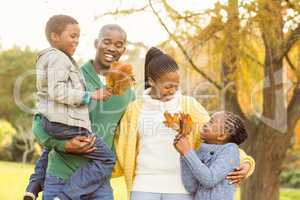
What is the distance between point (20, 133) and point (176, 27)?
16071 mm

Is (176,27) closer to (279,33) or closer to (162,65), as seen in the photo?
(279,33)

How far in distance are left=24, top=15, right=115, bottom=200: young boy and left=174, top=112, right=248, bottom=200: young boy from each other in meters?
0.37

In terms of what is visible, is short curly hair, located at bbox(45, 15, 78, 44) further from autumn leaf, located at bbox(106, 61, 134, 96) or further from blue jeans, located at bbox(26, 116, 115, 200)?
blue jeans, located at bbox(26, 116, 115, 200)

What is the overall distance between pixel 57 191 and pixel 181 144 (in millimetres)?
591

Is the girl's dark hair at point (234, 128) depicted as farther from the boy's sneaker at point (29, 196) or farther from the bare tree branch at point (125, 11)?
the bare tree branch at point (125, 11)

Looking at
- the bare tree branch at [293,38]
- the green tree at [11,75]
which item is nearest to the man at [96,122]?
the bare tree branch at [293,38]

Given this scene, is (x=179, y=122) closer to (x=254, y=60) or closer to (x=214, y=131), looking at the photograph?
(x=214, y=131)

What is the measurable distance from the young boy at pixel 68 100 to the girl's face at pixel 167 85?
8.9 inches

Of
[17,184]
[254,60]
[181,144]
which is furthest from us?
[17,184]

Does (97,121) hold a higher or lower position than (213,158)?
higher

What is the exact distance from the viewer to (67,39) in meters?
2.71

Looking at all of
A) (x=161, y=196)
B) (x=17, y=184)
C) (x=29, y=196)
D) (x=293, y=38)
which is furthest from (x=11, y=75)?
(x=161, y=196)

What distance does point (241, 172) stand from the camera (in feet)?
8.84

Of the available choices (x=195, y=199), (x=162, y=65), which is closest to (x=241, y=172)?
(x=195, y=199)
